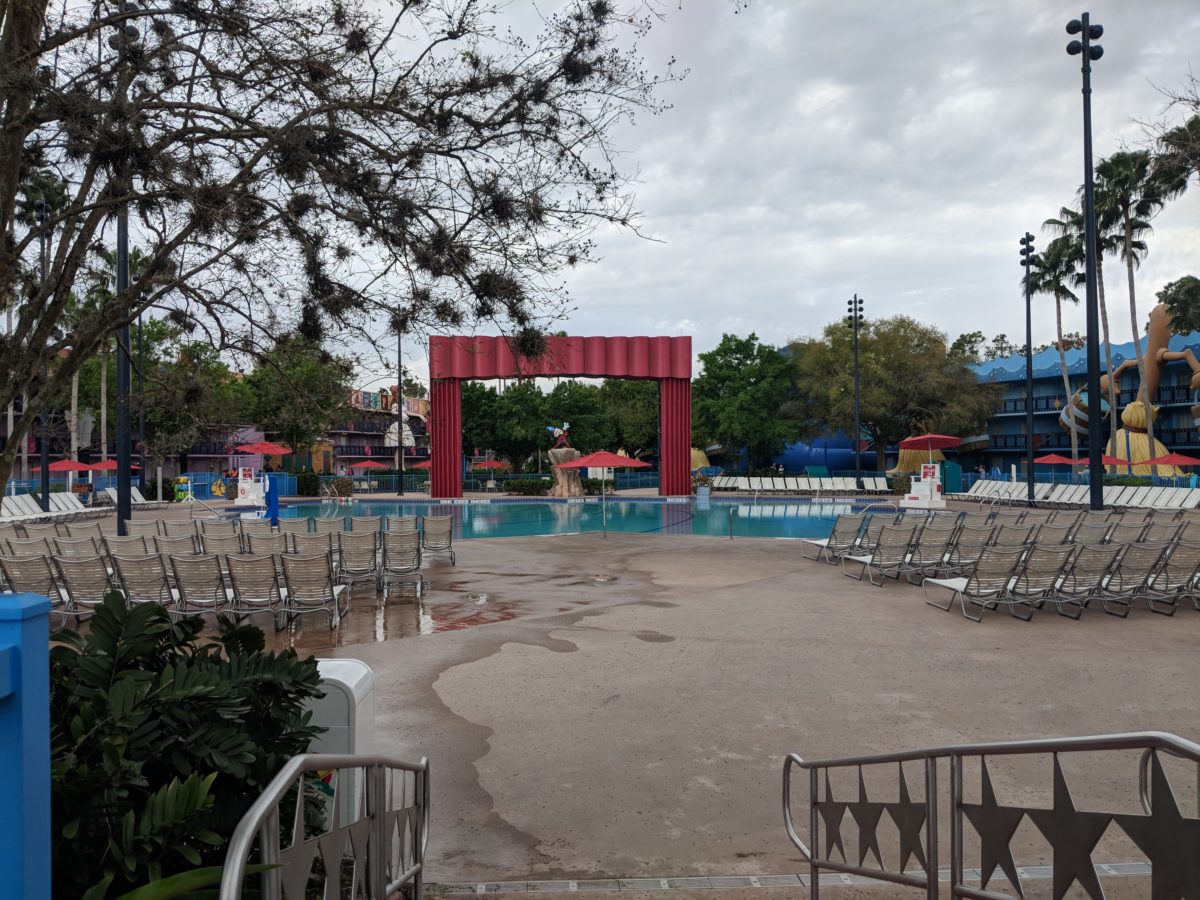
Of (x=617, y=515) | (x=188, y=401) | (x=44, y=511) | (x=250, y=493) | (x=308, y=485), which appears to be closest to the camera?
(x=188, y=401)

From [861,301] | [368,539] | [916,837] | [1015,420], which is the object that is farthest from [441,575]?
[1015,420]

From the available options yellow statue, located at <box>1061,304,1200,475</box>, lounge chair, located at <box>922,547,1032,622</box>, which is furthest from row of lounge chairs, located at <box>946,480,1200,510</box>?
lounge chair, located at <box>922,547,1032,622</box>

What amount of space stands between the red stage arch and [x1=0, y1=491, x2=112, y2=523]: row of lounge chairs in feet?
43.6

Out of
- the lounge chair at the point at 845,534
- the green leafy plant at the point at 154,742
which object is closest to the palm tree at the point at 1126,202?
the lounge chair at the point at 845,534

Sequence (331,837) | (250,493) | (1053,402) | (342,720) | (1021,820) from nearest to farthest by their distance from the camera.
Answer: (331,837), (1021,820), (342,720), (250,493), (1053,402)

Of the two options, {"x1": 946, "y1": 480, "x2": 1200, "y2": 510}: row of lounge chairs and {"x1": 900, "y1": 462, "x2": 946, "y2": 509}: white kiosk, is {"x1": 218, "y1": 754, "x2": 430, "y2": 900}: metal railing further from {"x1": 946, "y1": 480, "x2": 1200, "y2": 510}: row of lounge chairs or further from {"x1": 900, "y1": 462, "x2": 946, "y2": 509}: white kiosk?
{"x1": 900, "y1": 462, "x2": 946, "y2": 509}: white kiosk

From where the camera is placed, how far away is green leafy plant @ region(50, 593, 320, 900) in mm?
2189

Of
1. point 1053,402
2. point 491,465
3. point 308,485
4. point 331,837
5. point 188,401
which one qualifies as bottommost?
point 331,837

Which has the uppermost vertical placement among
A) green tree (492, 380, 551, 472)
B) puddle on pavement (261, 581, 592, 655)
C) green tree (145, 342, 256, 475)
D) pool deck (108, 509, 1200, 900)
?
green tree (492, 380, 551, 472)

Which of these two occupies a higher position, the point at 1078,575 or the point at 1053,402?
the point at 1053,402

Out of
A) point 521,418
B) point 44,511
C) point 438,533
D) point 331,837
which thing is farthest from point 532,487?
point 331,837

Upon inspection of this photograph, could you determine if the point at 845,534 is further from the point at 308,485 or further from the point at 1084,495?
the point at 308,485

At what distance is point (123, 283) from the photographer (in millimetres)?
15094

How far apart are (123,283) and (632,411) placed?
162ft
